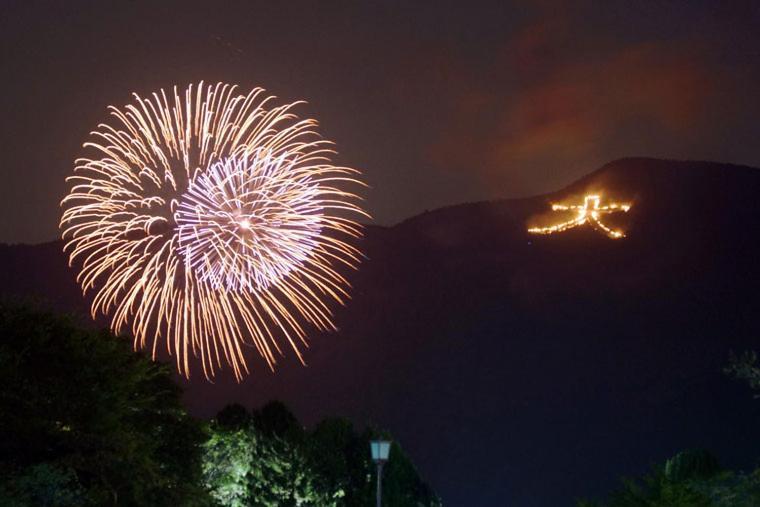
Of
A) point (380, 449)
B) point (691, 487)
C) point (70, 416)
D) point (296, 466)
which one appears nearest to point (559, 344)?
point (296, 466)

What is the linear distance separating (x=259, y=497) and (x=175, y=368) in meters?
5.87

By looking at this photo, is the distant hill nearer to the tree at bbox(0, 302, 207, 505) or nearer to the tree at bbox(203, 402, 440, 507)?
the tree at bbox(203, 402, 440, 507)

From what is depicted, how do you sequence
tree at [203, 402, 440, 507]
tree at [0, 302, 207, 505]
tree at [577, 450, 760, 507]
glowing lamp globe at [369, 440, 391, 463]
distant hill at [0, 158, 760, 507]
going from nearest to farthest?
tree at [0, 302, 207, 505] < tree at [577, 450, 760, 507] < glowing lamp globe at [369, 440, 391, 463] < tree at [203, 402, 440, 507] < distant hill at [0, 158, 760, 507]

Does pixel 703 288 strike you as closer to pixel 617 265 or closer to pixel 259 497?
pixel 617 265

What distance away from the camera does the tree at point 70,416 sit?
1891 cm

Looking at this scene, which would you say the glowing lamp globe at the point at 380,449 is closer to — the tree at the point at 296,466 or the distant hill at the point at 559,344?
the tree at the point at 296,466

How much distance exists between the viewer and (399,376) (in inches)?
4875

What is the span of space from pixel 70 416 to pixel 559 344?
4210 inches

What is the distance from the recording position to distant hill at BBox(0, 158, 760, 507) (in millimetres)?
105500

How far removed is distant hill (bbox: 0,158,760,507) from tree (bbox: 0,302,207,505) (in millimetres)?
78113

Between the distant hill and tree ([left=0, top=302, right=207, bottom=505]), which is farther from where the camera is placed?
the distant hill

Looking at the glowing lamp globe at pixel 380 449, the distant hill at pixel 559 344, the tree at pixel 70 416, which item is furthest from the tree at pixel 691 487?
the distant hill at pixel 559 344

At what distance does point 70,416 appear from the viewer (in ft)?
65.0

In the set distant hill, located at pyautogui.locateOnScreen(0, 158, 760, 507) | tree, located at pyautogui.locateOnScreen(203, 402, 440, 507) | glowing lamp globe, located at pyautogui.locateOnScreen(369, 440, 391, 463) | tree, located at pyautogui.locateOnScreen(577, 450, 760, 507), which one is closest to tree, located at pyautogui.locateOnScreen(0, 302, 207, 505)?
glowing lamp globe, located at pyautogui.locateOnScreen(369, 440, 391, 463)
